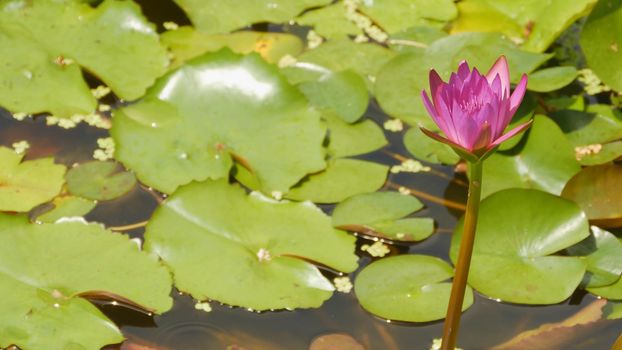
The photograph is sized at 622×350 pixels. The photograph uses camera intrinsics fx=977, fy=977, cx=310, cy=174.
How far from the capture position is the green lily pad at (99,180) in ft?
8.33

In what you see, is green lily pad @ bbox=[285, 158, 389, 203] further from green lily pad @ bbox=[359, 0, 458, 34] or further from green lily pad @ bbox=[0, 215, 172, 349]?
green lily pad @ bbox=[359, 0, 458, 34]

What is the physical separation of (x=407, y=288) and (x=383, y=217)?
0.24 m

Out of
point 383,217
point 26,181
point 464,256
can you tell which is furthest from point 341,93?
point 464,256

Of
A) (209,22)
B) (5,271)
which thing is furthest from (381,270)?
(209,22)

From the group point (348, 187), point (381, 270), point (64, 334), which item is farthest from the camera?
point (348, 187)

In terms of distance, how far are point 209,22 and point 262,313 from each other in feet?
3.91

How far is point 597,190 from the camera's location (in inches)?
96.6

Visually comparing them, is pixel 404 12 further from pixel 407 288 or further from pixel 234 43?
pixel 407 288

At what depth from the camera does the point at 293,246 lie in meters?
2.38

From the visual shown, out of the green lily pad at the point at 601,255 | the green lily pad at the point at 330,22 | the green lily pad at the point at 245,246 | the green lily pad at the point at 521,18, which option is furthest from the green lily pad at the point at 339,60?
the green lily pad at the point at 601,255

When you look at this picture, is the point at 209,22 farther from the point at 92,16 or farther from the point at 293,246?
the point at 293,246

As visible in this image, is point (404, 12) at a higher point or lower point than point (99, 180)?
higher

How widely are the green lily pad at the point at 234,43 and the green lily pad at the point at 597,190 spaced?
102cm

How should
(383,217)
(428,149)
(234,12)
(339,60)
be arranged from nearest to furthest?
1. (383,217)
2. (428,149)
3. (339,60)
4. (234,12)
